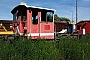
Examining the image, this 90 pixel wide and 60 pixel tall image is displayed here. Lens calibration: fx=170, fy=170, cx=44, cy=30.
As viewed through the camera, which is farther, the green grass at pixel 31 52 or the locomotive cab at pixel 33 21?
the locomotive cab at pixel 33 21

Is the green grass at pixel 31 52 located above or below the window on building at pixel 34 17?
below

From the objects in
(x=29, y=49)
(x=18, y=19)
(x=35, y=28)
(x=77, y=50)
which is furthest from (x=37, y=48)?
(x=18, y=19)

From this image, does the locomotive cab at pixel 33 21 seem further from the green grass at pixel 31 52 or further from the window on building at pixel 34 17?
the green grass at pixel 31 52

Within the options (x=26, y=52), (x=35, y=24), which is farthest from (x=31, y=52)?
(x=35, y=24)

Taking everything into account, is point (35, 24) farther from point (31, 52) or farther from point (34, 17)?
point (31, 52)

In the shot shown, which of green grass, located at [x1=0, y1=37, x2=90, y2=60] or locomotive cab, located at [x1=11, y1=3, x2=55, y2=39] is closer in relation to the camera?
green grass, located at [x1=0, y1=37, x2=90, y2=60]

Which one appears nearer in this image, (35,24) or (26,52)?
(26,52)

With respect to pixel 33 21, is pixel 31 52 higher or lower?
lower

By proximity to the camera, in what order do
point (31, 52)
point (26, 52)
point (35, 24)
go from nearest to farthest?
point (31, 52) < point (26, 52) < point (35, 24)

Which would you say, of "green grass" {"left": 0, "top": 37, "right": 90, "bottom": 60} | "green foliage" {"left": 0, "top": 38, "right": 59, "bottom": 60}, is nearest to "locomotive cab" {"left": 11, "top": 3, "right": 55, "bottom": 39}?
"green grass" {"left": 0, "top": 37, "right": 90, "bottom": 60}

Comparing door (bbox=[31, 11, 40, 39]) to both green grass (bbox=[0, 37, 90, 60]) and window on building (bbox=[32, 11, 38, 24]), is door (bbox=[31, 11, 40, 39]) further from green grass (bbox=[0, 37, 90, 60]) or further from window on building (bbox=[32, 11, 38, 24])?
green grass (bbox=[0, 37, 90, 60])

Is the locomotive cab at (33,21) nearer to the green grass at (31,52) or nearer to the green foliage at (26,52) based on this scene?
the green grass at (31,52)

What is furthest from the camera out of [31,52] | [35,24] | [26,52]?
[35,24]

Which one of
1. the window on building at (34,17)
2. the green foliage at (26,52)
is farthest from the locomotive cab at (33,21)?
the green foliage at (26,52)
